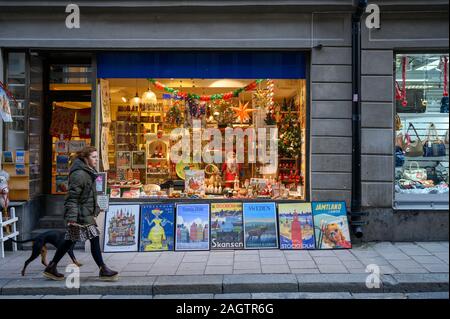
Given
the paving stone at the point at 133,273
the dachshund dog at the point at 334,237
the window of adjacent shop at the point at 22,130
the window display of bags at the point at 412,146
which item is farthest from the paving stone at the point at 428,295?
the window of adjacent shop at the point at 22,130

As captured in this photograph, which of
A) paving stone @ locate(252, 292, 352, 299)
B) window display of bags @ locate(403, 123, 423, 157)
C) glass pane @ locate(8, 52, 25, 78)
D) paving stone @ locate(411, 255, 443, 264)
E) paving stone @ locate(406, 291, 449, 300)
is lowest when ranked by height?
paving stone @ locate(252, 292, 352, 299)

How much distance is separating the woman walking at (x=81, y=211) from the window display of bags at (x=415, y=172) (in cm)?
608

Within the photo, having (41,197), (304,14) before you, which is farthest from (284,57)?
(41,197)

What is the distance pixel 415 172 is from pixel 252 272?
175 inches

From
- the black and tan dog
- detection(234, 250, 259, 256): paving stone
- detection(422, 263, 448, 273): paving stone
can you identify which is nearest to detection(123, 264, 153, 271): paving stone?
the black and tan dog

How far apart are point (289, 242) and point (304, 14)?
4.38 meters

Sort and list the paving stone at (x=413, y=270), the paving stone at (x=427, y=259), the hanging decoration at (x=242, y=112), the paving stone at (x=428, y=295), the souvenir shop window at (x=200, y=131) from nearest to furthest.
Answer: the paving stone at (x=428, y=295) < the paving stone at (x=413, y=270) < the paving stone at (x=427, y=259) < the souvenir shop window at (x=200, y=131) < the hanging decoration at (x=242, y=112)

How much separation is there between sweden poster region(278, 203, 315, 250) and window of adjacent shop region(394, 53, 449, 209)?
200 cm

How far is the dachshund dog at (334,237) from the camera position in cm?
841

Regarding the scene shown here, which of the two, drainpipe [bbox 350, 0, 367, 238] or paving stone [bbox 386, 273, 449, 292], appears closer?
paving stone [bbox 386, 273, 449, 292]

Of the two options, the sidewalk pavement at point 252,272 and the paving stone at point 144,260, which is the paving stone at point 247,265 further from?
the paving stone at point 144,260

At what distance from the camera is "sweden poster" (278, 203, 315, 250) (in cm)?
838

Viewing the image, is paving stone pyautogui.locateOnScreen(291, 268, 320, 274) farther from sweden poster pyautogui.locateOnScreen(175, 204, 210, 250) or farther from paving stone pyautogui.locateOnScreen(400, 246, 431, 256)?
paving stone pyautogui.locateOnScreen(400, 246, 431, 256)

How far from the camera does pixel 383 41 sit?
8.97 meters
